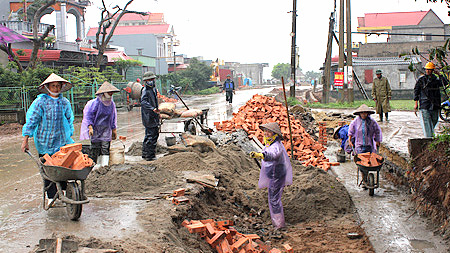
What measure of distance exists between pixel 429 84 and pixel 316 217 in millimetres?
4057

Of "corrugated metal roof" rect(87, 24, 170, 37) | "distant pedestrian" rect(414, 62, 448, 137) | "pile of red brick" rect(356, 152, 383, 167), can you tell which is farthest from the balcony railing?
"corrugated metal roof" rect(87, 24, 170, 37)

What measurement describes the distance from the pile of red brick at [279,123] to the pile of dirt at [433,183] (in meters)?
3.29

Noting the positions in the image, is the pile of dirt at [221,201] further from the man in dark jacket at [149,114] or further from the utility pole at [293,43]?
the utility pole at [293,43]

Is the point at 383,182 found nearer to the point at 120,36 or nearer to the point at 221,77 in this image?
the point at 120,36

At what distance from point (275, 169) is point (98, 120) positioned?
128 inches

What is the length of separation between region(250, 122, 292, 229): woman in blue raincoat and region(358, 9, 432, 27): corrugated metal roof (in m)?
71.5

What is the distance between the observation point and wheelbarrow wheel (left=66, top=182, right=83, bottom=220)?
5.45 metres

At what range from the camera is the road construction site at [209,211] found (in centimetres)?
516

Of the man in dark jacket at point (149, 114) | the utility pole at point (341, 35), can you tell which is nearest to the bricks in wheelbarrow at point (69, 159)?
the man in dark jacket at point (149, 114)

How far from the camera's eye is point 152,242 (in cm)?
477

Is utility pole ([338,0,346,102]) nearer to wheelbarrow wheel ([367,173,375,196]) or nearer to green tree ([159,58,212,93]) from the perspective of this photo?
wheelbarrow wheel ([367,173,375,196])

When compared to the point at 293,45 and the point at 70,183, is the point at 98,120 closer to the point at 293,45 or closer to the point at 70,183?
the point at 70,183

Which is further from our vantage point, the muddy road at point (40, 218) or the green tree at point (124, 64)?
the green tree at point (124, 64)

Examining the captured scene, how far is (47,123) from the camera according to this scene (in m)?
6.18
